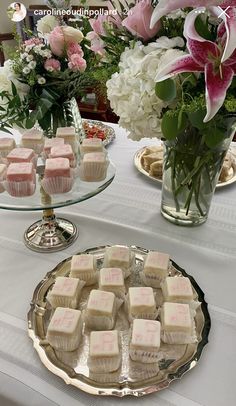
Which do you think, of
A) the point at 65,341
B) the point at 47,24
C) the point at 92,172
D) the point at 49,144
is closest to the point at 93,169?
the point at 92,172

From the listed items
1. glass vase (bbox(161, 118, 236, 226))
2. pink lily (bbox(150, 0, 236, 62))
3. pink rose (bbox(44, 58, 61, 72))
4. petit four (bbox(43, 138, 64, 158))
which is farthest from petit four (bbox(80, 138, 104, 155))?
pink lily (bbox(150, 0, 236, 62))

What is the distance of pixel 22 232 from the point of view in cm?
85

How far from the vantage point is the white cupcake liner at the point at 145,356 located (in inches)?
20.2

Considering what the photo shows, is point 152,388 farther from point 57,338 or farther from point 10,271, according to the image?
point 10,271

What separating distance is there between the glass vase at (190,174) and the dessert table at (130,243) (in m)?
0.04

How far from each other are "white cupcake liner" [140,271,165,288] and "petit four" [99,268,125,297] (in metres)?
0.05

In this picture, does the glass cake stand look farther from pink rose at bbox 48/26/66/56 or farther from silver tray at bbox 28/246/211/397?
pink rose at bbox 48/26/66/56

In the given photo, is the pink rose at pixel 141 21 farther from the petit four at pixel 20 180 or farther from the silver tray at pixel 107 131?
the silver tray at pixel 107 131

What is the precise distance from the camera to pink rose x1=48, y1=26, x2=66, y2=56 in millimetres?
927

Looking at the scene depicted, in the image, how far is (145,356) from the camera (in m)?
0.52

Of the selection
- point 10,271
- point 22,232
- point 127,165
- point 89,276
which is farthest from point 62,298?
point 127,165

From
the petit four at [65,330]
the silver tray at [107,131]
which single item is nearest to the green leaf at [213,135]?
the petit four at [65,330]

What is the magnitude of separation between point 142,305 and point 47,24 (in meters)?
0.83

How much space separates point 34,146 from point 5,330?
42 cm
